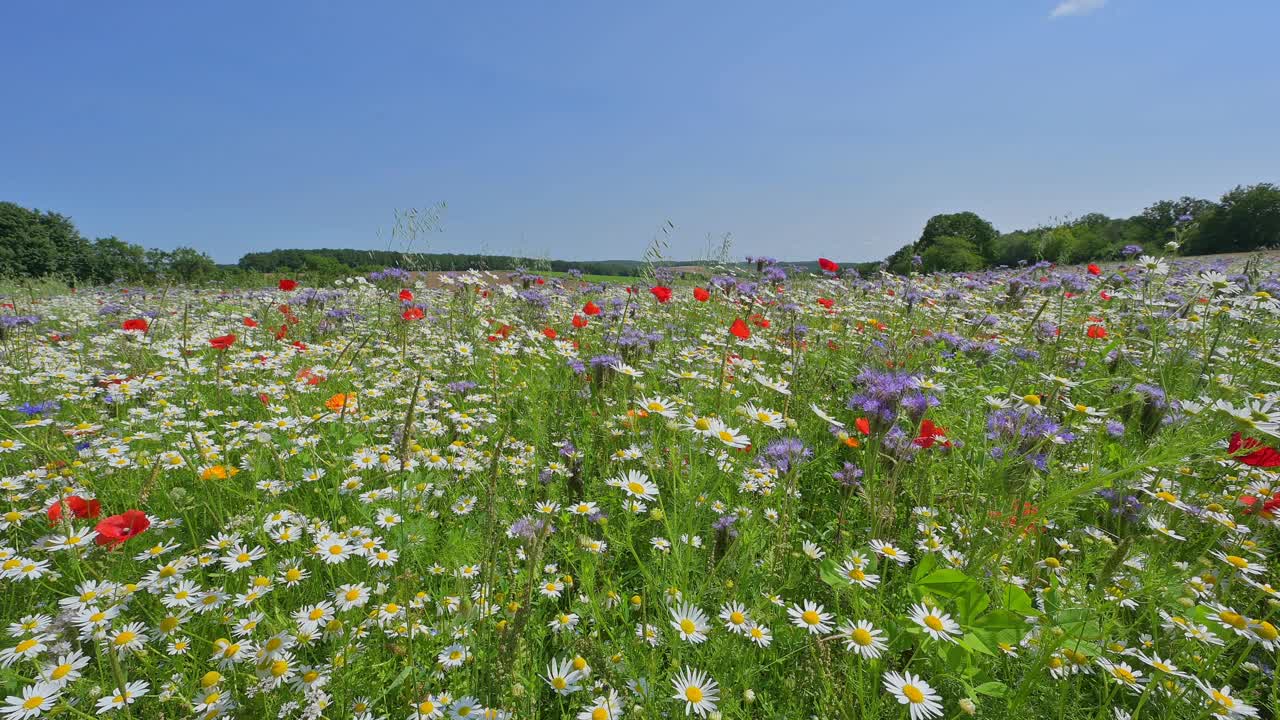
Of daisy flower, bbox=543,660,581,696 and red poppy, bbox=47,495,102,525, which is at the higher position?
red poppy, bbox=47,495,102,525

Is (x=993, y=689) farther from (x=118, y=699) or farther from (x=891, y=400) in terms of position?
(x=118, y=699)

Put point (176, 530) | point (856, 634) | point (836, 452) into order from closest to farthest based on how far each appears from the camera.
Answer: point (856, 634)
point (176, 530)
point (836, 452)

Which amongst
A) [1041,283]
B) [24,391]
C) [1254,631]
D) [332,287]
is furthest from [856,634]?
[332,287]

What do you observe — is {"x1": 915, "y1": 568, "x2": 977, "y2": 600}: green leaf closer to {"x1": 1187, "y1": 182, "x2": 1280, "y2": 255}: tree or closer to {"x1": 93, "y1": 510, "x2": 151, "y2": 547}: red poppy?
{"x1": 93, "y1": 510, "x2": 151, "y2": 547}: red poppy

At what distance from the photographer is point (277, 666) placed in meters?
1.35

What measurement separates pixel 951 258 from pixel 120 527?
76.3 feet

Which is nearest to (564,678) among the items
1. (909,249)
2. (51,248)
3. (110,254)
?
(909,249)

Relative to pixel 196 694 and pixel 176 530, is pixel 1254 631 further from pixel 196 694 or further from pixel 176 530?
pixel 176 530

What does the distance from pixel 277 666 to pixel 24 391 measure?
3.68 m

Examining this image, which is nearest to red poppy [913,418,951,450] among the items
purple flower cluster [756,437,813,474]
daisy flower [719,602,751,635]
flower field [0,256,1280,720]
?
flower field [0,256,1280,720]

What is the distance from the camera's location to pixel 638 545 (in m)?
2.24

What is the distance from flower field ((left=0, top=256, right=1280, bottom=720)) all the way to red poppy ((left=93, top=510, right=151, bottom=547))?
1 centimetres

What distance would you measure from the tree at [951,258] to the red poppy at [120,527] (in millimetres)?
18718

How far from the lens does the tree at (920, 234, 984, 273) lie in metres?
18.9
